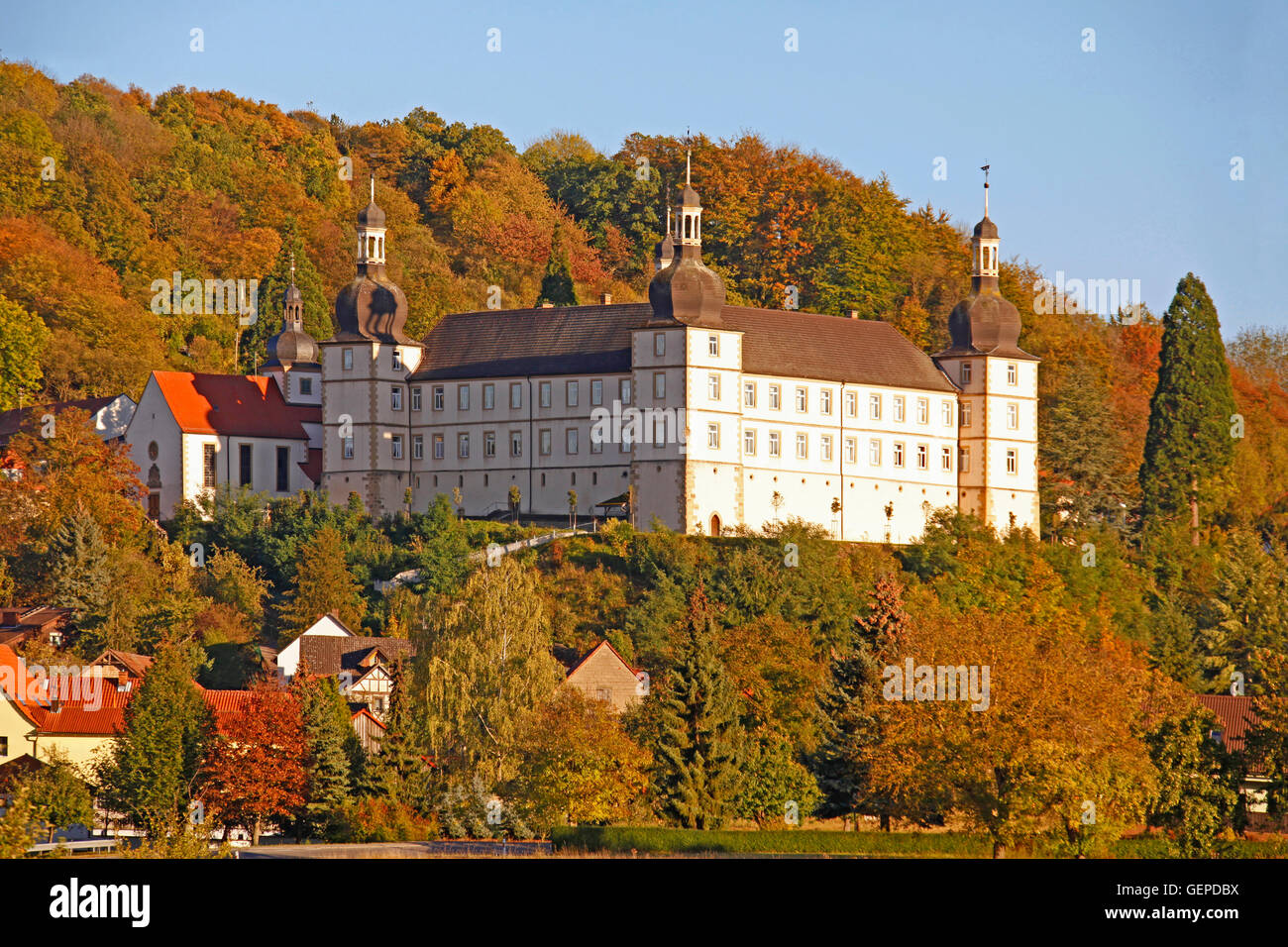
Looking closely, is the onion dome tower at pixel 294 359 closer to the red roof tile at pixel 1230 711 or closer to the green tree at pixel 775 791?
the red roof tile at pixel 1230 711

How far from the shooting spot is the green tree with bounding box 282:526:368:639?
7562 cm

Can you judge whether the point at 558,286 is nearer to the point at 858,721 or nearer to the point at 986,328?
the point at 986,328

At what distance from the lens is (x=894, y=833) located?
173ft

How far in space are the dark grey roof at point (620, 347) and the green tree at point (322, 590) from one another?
11.0 m

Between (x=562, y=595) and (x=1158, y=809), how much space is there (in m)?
27.7

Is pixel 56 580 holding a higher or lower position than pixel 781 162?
lower

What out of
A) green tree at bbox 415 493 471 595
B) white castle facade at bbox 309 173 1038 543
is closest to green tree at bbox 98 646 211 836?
green tree at bbox 415 493 471 595

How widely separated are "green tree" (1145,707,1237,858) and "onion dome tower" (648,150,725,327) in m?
30.9

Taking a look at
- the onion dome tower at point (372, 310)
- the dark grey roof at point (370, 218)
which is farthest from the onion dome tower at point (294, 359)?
the dark grey roof at point (370, 218)

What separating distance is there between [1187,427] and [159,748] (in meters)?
43.4

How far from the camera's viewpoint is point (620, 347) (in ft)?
277

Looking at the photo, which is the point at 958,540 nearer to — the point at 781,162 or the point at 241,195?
the point at 781,162

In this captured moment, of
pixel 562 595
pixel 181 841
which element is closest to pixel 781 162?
pixel 562 595

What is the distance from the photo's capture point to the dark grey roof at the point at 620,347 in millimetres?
84625
